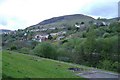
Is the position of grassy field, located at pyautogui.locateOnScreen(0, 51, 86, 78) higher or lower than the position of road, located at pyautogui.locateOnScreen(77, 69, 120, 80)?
higher

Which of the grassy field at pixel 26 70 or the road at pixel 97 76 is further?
the road at pixel 97 76

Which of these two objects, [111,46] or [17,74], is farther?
[111,46]

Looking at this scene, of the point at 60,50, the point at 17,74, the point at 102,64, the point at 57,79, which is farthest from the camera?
the point at 60,50

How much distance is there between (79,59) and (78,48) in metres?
4.04

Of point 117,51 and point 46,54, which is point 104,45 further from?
point 46,54

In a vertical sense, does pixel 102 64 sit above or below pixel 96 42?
below

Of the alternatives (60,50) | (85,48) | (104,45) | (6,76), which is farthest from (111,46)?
→ (6,76)

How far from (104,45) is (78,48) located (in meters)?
7.02

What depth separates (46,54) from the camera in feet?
222

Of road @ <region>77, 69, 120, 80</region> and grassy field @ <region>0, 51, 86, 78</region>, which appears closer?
grassy field @ <region>0, 51, 86, 78</region>

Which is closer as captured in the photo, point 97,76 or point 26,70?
point 26,70

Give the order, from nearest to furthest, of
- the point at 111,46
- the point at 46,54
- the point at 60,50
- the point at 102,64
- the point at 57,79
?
1. the point at 57,79
2. the point at 102,64
3. the point at 46,54
4. the point at 111,46
5. the point at 60,50

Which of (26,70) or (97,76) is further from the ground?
(26,70)

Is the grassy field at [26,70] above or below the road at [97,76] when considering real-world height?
above
